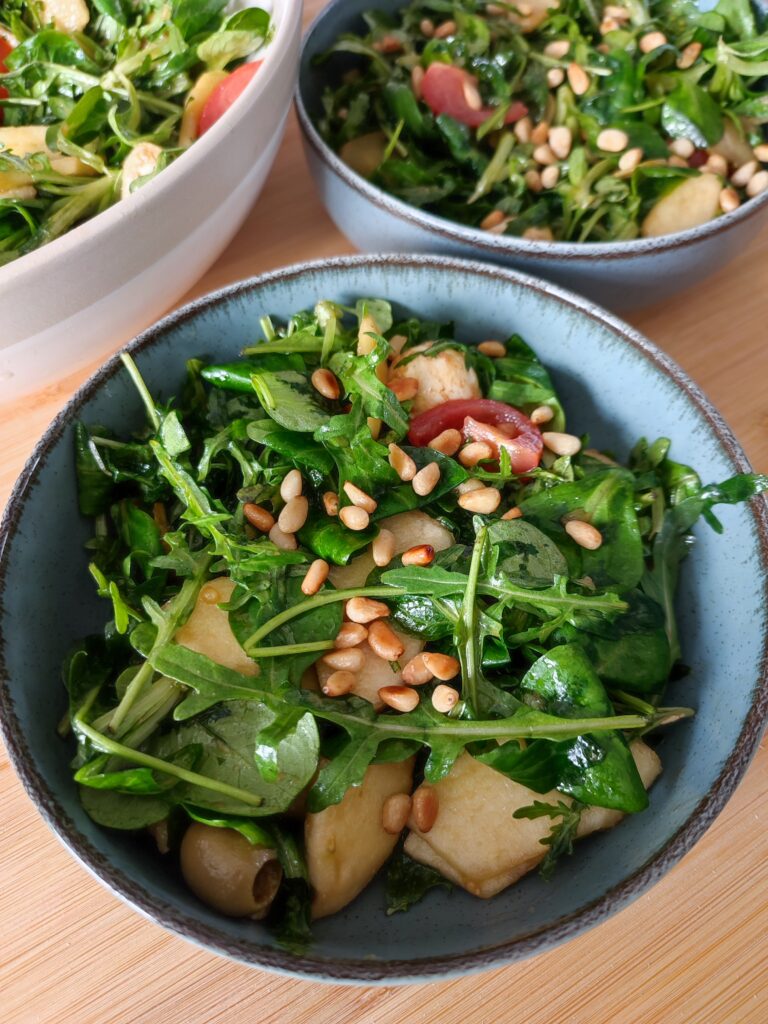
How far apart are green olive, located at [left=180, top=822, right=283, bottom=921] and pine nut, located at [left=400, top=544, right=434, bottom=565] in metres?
0.33

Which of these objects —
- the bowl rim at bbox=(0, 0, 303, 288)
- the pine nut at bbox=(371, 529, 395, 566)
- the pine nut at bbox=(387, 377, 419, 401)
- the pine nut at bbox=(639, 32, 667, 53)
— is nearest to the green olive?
the pine nut at bbox=(371, 529, 395, 566)

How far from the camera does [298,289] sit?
1.11m

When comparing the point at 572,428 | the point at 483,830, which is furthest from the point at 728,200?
the point at 483,830

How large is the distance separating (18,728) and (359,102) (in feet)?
3.87

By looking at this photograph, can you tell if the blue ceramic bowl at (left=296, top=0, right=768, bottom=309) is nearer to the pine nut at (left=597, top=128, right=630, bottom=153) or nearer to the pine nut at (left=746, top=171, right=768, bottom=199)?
the pine nut at (left=746, top=171, right=768, bottom=199)

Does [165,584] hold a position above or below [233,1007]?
above

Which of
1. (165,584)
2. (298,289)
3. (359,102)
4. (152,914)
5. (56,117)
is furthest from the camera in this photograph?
(359,102)

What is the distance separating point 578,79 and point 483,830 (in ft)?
4.09

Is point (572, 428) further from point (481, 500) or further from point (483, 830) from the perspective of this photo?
point (483, 830)

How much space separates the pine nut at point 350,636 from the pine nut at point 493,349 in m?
0.45

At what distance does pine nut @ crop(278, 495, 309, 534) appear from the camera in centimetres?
95

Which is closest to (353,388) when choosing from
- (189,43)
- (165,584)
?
(165,584)

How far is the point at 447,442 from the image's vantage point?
102 cm

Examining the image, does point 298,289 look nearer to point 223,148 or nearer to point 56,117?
point 223,148
